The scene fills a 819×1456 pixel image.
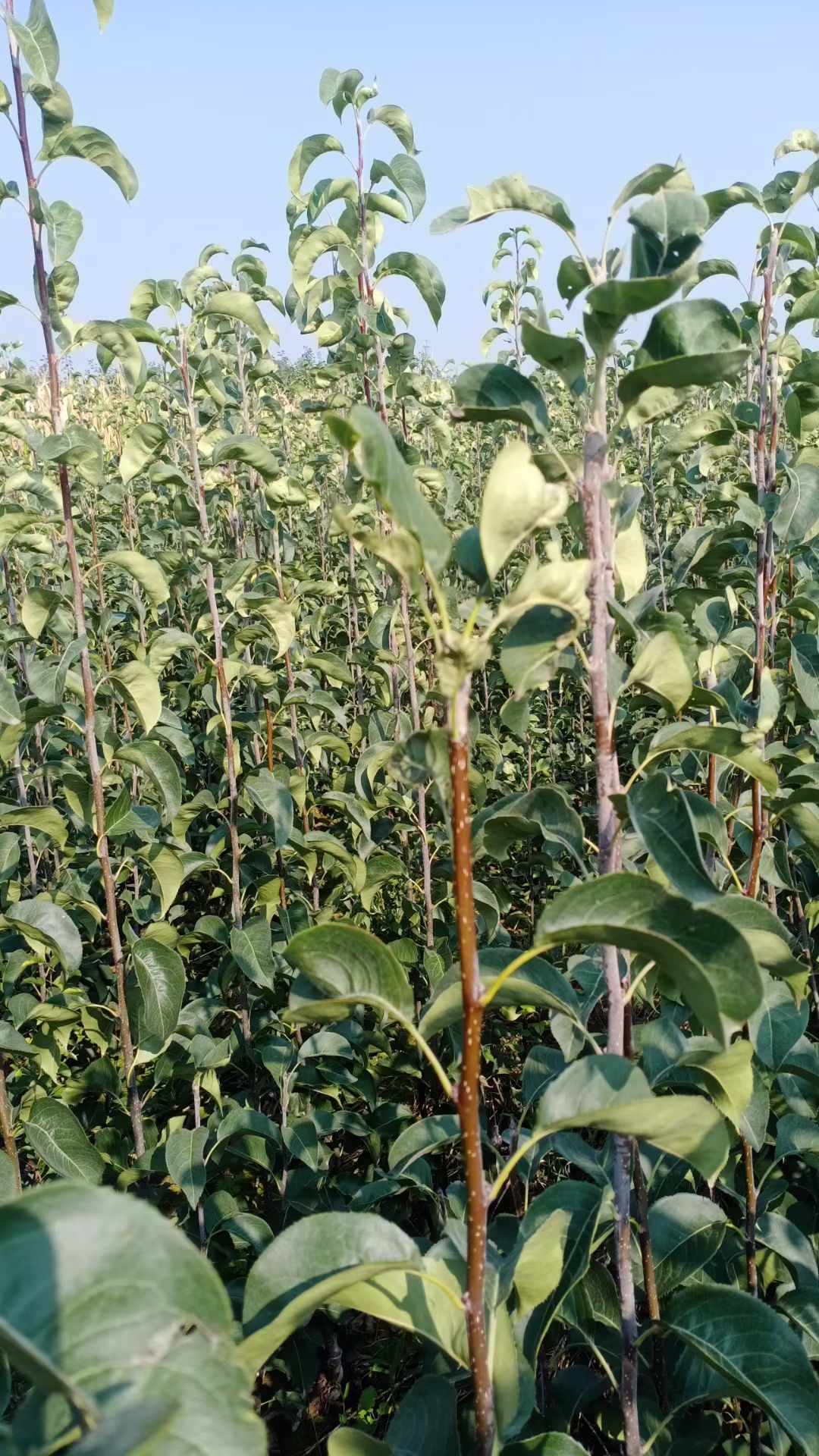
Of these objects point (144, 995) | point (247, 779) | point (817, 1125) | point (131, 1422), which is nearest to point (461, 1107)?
point (131, 1422)

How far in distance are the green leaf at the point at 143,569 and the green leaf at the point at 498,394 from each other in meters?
1.36

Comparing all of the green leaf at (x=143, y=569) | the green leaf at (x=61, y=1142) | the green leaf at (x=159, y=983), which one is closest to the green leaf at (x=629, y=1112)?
the green leaf at (x=159, y=983)

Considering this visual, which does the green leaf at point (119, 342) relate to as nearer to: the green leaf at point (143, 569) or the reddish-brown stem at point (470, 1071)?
the green leaf at point (143, 569)

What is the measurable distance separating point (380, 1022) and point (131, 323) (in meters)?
2.06

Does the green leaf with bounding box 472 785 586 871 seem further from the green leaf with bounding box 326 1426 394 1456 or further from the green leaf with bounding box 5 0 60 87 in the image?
the green leaf with bounding box 5 0 60 87

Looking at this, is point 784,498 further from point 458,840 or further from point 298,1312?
point 298,1312

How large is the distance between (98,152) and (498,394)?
1.59 meters

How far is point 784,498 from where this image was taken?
8.26 ft

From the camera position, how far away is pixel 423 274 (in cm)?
330

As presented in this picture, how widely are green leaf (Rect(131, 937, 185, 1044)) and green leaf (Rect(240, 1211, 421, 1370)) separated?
57.9 inches

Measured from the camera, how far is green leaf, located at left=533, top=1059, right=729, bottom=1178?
1.00 m

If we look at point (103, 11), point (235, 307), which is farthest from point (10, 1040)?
point (103, 11)

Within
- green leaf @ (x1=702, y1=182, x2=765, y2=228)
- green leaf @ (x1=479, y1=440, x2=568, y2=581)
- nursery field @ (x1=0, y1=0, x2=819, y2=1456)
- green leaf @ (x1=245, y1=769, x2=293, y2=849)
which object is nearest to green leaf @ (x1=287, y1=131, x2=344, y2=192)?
nursery field @ (x1=0, y1=0, x2=819, y2=1456)

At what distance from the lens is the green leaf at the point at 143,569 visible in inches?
99.0
